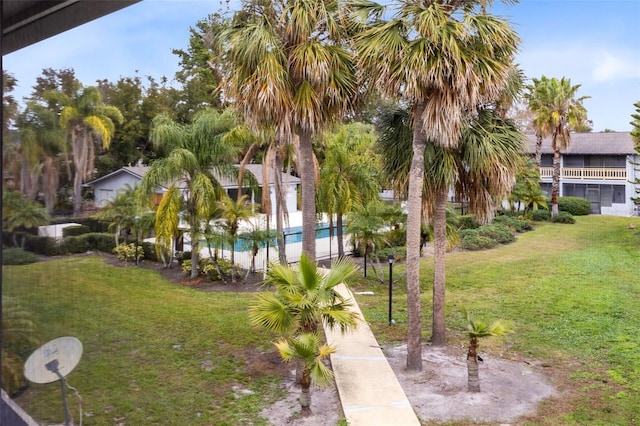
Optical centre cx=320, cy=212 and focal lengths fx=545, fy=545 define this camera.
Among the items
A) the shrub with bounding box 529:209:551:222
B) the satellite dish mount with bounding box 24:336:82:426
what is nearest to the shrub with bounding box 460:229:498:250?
the shrub with bounding box 529:209:551:222

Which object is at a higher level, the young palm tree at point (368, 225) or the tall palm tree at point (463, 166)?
the tall palm tree at point (463, 166)

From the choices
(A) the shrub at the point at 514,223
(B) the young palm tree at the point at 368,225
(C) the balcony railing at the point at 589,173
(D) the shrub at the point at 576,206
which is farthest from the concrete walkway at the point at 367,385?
(C) the balcony railing at the point at 589,173

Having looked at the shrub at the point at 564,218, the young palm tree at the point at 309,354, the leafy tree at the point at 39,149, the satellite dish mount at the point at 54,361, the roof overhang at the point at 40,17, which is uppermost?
the roof overhang at the point at 40,17

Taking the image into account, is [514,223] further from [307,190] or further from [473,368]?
[473,368]

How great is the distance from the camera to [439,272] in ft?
16.1

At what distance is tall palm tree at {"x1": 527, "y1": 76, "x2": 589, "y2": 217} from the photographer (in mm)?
15289

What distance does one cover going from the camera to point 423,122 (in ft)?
13.8

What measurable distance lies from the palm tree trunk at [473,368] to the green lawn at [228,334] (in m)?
0.49

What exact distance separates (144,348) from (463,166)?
10.2ft

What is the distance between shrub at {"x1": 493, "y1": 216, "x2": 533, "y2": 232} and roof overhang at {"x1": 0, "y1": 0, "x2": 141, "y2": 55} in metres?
12.8

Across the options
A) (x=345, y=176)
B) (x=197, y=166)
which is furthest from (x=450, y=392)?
(x=345, y=176)

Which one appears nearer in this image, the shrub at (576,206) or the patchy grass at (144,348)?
the patchy grass at (144,348)

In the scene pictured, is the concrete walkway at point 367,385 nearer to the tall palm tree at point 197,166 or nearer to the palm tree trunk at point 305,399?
the palm tree trunk at point 305,399

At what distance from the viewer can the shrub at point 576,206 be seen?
1603 centimetres
